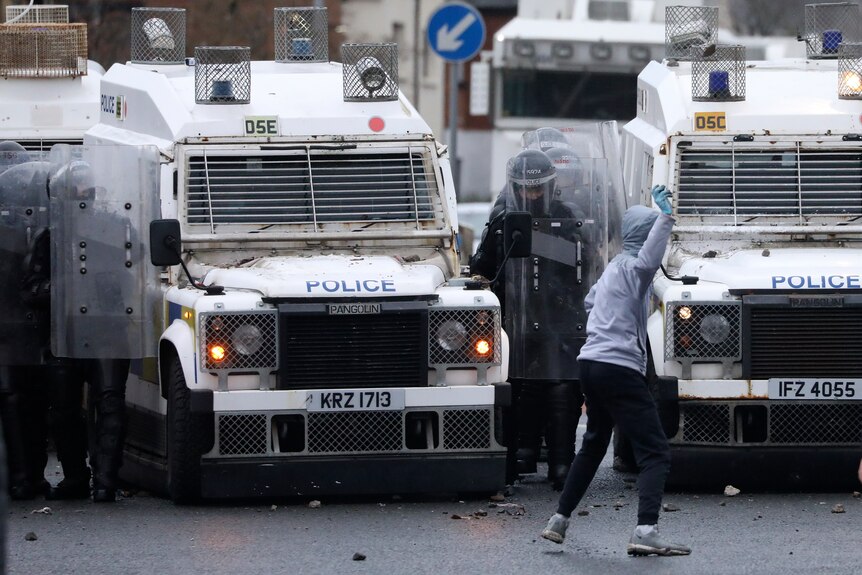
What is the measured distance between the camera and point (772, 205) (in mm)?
12891

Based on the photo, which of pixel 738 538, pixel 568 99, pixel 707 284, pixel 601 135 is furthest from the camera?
pixel 568 99

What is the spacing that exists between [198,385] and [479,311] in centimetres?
159

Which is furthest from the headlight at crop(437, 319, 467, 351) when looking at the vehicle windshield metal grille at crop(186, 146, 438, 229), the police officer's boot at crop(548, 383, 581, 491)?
the vehicle windshield metal grille at crop(186, 146, 438, 229)

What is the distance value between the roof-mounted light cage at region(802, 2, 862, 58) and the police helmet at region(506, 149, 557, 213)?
3081 millimetres

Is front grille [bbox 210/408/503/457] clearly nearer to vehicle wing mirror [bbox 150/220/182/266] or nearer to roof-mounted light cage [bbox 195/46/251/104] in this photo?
vehicle wing mirror [bbox 150/220/182/266]

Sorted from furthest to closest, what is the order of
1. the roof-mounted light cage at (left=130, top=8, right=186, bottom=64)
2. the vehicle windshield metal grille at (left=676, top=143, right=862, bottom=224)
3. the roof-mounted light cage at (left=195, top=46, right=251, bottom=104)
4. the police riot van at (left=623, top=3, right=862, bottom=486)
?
the roof-mounted light cage at (left=130, top=8, right=186, bottom=64)
the vehicle windshield metal grille at (left=676, top=143, right=862, bottom=224)
the roof-mounted light cage at (left=195, top=46, right=251, bottom=104)
the police riot van at (left=623, top=3, right=862, bottom=486)

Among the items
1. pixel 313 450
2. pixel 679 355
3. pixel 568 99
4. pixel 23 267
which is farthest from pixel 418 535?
pixel 568 99

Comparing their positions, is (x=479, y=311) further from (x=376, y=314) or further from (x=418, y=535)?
(x=418, y=535)

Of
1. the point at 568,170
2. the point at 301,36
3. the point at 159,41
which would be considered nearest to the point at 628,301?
the point at 568,170

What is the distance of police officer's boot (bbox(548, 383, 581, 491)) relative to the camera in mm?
12062

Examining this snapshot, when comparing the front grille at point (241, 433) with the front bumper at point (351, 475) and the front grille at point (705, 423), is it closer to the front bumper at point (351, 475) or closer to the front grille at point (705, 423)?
the front bumper at point (351, 475)

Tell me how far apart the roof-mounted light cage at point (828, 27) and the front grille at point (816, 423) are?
3554 mm

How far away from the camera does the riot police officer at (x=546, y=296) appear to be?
12109 millimetres

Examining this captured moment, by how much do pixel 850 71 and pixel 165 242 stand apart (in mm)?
4875
